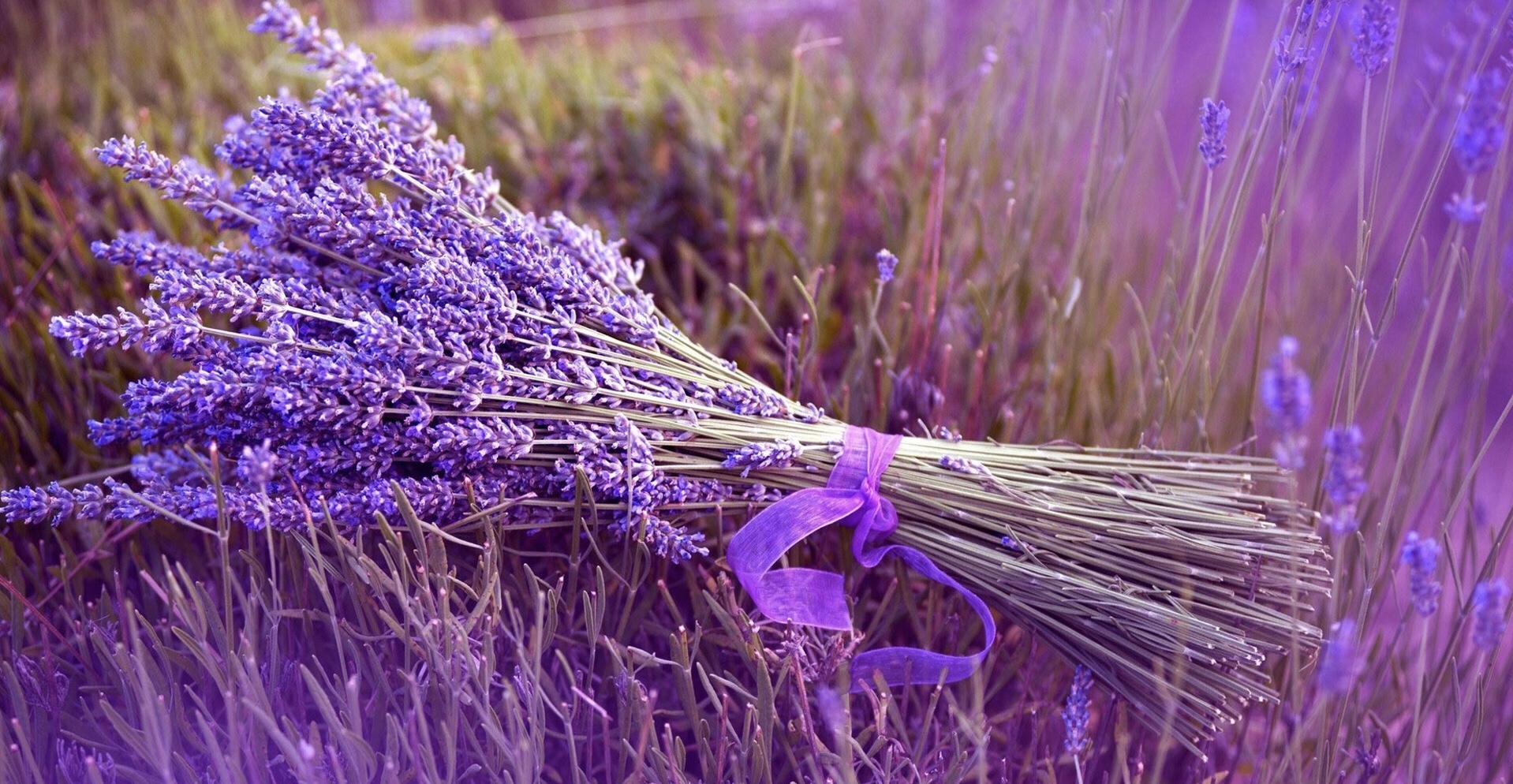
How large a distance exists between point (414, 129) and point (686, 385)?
1.46 ft

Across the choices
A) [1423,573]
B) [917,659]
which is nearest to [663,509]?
[917,659]

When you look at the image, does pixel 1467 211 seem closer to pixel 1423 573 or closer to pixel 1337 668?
pixel 1423 573

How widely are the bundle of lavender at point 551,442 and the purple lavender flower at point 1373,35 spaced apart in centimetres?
44

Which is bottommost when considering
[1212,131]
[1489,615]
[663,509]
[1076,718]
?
[1076,718]

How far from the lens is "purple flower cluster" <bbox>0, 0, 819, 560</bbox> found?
949 millimetres

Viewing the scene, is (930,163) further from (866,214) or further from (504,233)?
(504,233)

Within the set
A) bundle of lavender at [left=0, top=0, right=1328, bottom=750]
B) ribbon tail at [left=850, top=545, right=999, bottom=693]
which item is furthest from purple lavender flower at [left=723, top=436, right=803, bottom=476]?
ribbon tail at [left=850, top=545, right=999, bottom=693]

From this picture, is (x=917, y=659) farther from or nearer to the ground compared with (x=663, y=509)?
nearer to the ground

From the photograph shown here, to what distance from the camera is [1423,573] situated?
812 millimetres

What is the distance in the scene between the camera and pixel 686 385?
1118 millimetres

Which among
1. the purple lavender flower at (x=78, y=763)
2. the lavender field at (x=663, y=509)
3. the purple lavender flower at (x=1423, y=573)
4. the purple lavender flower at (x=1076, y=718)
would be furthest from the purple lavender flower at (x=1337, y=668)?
the purple lavender flower at (x=78, y=763)

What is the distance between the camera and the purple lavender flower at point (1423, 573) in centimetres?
80

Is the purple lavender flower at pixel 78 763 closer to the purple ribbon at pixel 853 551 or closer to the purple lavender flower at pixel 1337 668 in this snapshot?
the purple ribbon at pixel 853 551

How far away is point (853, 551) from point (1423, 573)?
52cm
